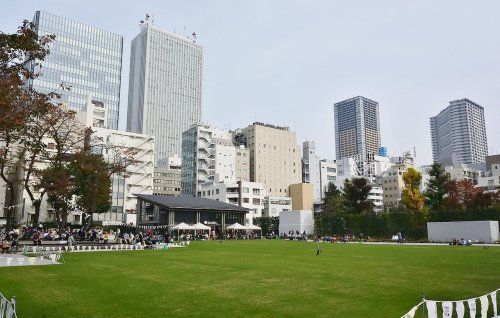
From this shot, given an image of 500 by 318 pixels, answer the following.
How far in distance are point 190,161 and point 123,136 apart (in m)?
30.0

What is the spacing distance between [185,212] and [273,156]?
78890 millimetres

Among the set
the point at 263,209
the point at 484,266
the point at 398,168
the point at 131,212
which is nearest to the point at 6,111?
the point at 484,266

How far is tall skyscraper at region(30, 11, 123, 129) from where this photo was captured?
5689 inches

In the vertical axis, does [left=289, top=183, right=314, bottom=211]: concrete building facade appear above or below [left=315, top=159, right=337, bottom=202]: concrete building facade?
below

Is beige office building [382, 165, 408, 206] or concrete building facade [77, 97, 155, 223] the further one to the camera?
beige office building [382, 165, 408, 206]

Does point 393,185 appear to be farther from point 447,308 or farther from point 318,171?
point 447,308

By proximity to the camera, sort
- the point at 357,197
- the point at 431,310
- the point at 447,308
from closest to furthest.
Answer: the point at 431,310 < the point at 447,308 < the point at 357,197

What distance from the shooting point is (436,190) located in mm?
67312

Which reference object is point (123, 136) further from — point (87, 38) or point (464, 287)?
point (464, 287)

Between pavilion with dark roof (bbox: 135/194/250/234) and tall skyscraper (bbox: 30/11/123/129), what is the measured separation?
3001 inches

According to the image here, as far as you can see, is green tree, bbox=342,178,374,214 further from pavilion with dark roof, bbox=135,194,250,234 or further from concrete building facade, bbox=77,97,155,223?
concrete building facade, bbox=77,97,155,223

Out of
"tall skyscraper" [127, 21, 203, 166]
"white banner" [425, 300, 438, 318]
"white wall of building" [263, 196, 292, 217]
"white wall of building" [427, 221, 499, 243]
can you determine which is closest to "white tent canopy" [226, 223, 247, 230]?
"white wall of building" [427, 221, 499, 243]

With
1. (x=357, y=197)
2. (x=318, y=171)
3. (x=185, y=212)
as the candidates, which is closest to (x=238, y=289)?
(x=185, y=212)

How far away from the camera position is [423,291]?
14.3 meters
